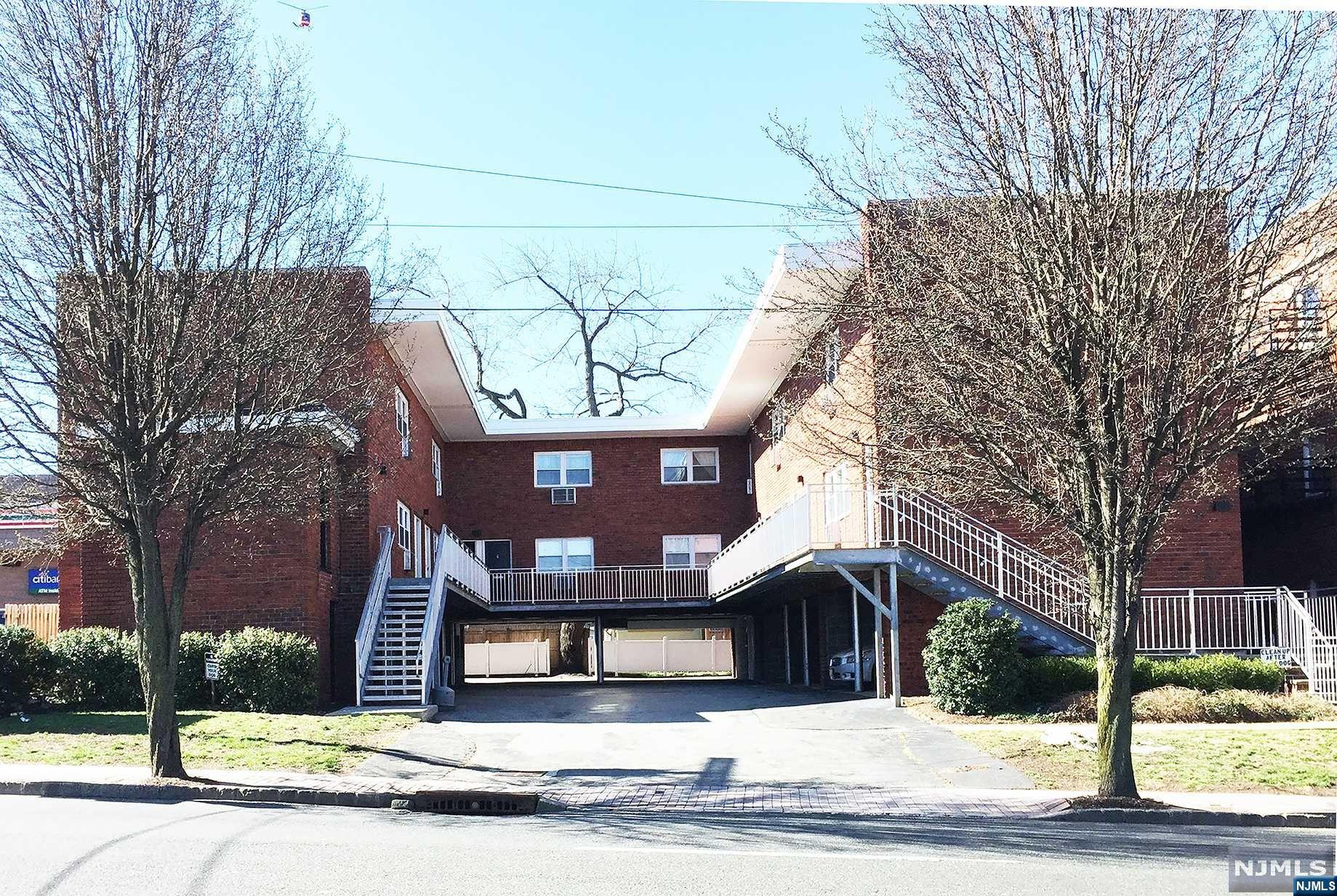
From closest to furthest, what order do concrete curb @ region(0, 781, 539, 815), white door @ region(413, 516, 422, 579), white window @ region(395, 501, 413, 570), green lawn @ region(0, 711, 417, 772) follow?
concrete curb @ region(0, 781, 539, 815), green lawn @ region(0, 711, 417, 772), white window @ region(395, 501, 413, 570), white door @ region(413, 516, 422, 579)

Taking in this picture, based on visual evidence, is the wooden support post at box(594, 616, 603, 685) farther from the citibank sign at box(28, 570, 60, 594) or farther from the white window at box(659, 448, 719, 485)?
the citibank sign at box(28, 570, 60, 594)

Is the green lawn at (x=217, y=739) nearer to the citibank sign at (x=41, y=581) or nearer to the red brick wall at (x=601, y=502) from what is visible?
the red brick wall at (x=601, y=502)

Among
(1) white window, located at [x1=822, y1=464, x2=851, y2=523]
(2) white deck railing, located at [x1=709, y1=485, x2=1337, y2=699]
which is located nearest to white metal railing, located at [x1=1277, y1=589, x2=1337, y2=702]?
(2) white deck railing, located at [x1=709, y1=485, x2=1337, y2=699]

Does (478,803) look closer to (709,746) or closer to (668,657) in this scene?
(709,746)

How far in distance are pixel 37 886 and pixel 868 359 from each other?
1094 cm

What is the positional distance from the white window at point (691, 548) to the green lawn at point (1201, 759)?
19999 millimetres

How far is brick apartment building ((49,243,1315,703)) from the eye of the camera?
2027 centimetres

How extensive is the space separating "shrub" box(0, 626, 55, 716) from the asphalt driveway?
18.8ft

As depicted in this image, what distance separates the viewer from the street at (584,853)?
8.05 m

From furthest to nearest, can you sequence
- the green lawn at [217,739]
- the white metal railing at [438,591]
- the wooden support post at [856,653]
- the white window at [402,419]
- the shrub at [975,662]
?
the white window at [402,419] < the wooden support post at [856,653] < the white metal railing at [438,591] < the shrub at [975,662] < the green lawn at [217,739]

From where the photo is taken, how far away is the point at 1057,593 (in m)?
20.4

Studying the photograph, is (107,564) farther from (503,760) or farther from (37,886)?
(37,886)

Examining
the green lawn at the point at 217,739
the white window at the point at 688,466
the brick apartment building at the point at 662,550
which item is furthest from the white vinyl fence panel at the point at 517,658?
the green lawn at the point at 217,739

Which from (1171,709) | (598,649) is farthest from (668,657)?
(1171,709)
